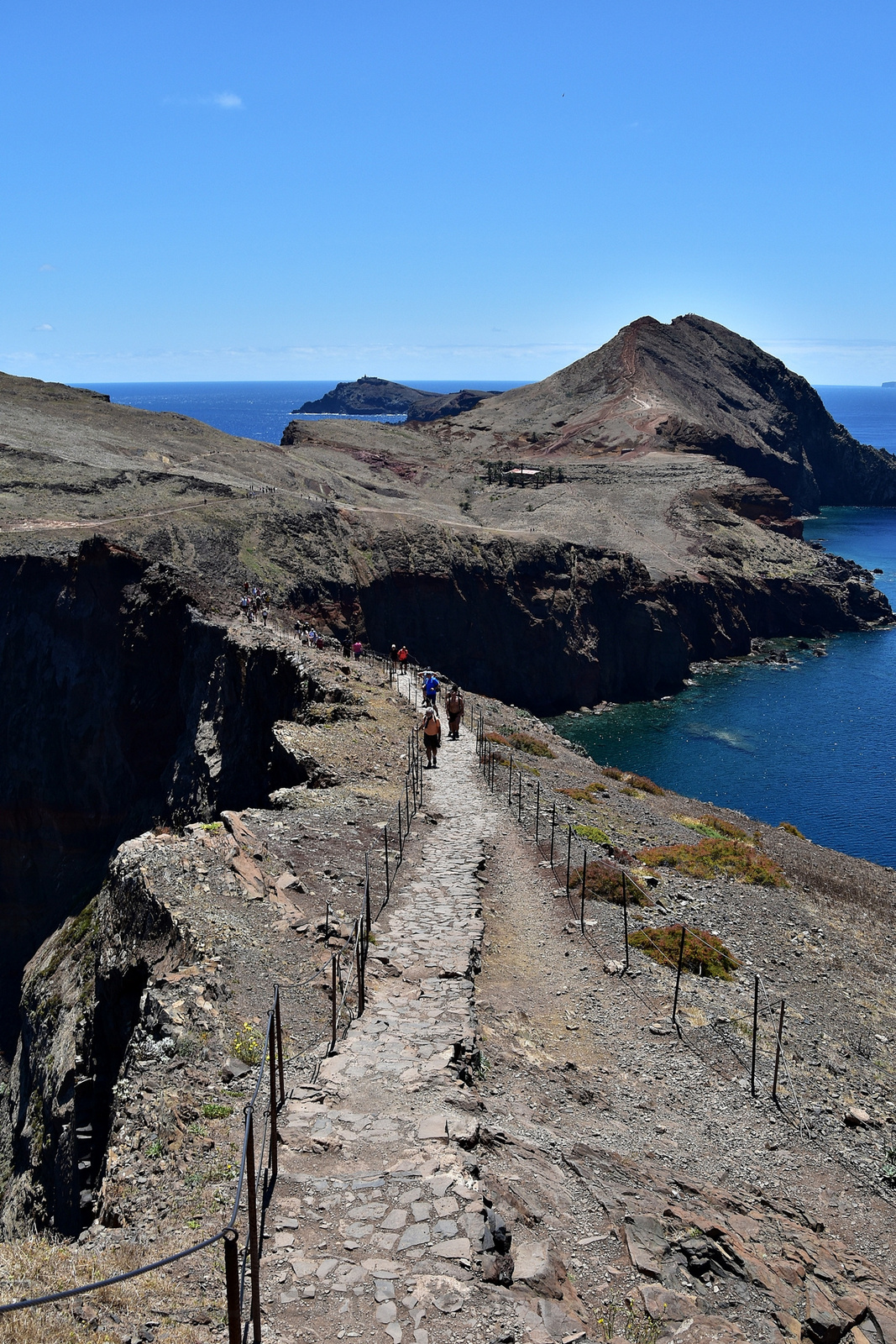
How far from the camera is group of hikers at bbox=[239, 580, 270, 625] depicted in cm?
4581

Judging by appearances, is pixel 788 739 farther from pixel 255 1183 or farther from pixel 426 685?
pixel 255 1183

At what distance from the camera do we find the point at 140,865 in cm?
1702

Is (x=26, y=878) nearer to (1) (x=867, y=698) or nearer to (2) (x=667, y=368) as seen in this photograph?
(1) (x=867, y=698)

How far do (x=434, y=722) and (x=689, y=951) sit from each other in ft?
40.1

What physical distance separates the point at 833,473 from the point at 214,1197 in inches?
7335

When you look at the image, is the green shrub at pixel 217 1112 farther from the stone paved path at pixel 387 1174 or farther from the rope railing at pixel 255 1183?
the stone paved path at pixel 387 1174

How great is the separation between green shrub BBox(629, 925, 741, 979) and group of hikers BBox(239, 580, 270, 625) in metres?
31.0

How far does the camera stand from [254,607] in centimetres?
4738

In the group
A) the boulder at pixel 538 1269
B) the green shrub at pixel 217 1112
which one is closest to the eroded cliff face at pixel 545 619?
the green shrub at pixel 217 1112

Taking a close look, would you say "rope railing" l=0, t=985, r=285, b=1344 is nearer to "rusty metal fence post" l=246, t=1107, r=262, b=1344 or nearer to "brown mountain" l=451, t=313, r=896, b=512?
"rusty metal fence post" l=246, t=1107, r=262, b=1344

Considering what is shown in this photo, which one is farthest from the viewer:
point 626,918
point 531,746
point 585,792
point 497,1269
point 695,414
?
point 695,414

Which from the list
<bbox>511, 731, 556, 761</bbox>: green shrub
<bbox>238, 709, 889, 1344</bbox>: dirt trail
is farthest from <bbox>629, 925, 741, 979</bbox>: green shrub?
<bbox>511, 731, 556, 761</bbox>: green shrub

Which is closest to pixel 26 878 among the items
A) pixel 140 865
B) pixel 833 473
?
pixel 140 865

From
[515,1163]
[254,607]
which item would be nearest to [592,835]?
[515,1163]
